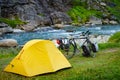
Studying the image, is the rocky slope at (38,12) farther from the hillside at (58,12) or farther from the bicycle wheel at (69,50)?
the bicycle wheel at (69,50)

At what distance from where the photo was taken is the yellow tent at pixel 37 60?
13957mm

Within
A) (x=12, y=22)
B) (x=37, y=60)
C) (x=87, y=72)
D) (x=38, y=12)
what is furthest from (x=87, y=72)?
(x=38, y=12)

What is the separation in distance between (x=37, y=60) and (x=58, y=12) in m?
66.2

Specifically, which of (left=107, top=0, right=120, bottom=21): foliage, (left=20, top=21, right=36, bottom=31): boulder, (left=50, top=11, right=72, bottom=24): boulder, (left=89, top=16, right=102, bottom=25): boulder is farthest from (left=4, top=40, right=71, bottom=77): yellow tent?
(left=107, top=0, right=120, bottom=21): foliage

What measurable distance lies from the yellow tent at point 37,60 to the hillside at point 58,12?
5277 centimetres

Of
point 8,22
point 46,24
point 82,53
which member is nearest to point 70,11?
point 46,24

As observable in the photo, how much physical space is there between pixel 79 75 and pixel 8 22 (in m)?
56.0

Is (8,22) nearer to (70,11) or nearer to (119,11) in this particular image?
(70,11)

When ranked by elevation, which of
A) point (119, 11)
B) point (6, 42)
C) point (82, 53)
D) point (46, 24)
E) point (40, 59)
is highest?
point (40, 59)

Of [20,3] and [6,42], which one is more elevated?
[6,42]

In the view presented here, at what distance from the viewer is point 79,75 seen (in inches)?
523

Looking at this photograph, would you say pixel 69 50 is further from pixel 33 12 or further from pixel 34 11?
pixel 34 11

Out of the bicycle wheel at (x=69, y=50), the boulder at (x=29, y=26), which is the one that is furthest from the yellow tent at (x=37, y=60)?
the boulder at (x=29, y=26)

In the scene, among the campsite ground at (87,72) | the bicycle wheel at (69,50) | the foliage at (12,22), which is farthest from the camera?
the foliage at (12,22)
